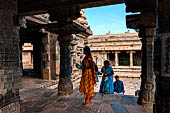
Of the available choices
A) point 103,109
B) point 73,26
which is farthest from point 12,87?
point 73,26

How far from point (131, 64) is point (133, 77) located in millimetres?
1919

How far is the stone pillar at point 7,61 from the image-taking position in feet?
6.94

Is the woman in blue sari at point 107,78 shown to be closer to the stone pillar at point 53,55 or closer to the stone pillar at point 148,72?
the stone pillar at point 148,72

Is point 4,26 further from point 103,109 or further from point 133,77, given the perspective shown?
point 133,77

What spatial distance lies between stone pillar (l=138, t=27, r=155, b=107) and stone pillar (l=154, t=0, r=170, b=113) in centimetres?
257

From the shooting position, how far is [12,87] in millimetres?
2318

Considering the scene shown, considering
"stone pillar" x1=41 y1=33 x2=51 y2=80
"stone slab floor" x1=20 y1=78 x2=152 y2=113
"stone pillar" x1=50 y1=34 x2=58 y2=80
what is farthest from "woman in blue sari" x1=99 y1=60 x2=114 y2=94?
"stone pillar" x1=41 y1=33 x2=51 y2=80

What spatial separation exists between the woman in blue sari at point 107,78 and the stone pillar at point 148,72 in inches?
51.9

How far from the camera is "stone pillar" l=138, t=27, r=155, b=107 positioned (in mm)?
3576

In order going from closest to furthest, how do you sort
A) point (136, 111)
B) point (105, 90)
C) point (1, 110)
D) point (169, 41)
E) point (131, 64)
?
point (169, 41) → point (1, 110) → point (136, 111) → point (105, 90) → point (131, 64)

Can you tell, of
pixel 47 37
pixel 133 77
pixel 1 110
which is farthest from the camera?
pixel 133 77

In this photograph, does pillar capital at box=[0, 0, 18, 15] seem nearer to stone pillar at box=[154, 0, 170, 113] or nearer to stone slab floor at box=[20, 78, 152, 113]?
stone pillar at box=[154, 0, 170, 113]

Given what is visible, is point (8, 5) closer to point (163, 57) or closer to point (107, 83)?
point (163, 57)

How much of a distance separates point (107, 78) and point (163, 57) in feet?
12.3
